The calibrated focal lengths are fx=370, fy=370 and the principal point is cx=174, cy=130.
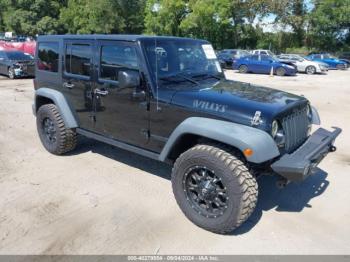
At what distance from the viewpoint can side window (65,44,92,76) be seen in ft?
16.3

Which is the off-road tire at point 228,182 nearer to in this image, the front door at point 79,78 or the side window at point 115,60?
the side window at point 115,60

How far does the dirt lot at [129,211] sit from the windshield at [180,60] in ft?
4.81

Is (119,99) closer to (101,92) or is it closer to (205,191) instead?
(101,92)

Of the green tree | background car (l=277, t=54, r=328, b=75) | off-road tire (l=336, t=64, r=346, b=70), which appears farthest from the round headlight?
the green tree

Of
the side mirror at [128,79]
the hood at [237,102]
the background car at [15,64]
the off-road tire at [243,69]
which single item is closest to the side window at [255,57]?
the off-road tire at [243,69]

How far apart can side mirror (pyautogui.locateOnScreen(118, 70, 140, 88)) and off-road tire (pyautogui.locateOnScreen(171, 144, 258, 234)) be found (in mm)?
1028

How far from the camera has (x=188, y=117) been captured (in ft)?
12.9

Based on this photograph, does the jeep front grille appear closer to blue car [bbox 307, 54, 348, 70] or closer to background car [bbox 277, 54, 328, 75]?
background car [bbox 277, 54, 328, 75]

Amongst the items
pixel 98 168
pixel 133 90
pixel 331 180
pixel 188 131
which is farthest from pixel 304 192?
pixel 98 168

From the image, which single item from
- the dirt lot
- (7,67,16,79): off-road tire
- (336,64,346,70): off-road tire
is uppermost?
(336,64,346,70): off-road tire

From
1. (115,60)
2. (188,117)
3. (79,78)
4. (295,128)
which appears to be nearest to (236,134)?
(188,117)

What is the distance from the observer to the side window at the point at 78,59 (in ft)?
16.3

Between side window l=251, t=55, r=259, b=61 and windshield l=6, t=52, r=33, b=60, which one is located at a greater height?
side window l=251, t=55, r=259, b=61

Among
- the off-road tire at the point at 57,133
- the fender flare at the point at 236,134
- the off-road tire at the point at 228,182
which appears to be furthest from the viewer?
the off-road tire at the point at 57,133
